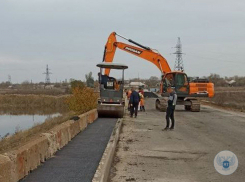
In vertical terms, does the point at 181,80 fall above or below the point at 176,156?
above

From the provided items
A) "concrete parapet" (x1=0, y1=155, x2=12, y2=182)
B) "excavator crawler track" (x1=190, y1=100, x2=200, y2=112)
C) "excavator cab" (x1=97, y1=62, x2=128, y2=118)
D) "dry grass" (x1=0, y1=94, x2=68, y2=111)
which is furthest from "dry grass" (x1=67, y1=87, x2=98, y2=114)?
"concrete parapet" (x1=0, y1=155, x2=12, y2=182)

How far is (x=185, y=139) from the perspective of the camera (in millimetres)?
13375

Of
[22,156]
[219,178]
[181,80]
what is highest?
[181,80]

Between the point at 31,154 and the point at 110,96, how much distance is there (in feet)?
44.6

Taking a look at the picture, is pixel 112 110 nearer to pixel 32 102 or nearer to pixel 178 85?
pixel 178 85

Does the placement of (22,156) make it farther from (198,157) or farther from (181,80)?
(181,80)

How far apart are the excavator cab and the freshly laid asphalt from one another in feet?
29.0

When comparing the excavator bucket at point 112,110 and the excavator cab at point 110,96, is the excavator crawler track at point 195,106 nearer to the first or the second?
the excavator cab at point 110,96

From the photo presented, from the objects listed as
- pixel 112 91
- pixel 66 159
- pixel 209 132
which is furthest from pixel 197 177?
pixel 112 91

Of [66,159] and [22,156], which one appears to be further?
[66,159]

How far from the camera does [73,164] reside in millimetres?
8117

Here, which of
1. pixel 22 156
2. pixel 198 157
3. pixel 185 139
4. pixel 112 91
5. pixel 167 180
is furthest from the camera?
pixel 112 91

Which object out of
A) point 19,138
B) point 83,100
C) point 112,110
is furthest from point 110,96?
point 83,100

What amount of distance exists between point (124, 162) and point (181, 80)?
825 inches
